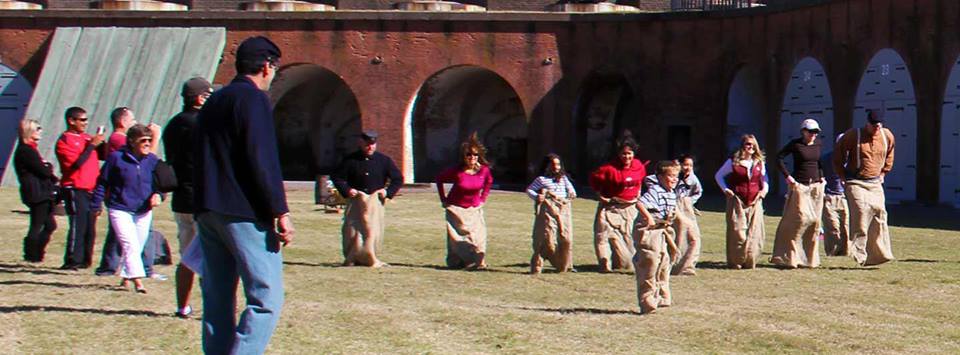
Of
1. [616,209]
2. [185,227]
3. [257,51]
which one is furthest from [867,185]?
[257,51]

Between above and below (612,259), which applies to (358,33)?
above

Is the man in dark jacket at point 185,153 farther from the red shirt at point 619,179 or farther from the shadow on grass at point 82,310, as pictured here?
the red shirt at point 619,179

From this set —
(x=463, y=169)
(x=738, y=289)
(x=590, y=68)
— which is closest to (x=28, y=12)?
(x=590, y=68)

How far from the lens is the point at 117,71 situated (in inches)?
1286

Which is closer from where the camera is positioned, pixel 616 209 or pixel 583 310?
pixel 583 310

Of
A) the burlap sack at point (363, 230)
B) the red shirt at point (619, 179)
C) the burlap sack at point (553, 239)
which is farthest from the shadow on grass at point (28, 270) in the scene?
the red shirt at point (619, 179)

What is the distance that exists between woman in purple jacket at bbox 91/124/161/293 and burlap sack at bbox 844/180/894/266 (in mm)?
6421

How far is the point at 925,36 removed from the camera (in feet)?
83.9

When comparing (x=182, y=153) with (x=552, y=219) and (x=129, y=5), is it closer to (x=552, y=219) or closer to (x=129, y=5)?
(x=552, y=219)

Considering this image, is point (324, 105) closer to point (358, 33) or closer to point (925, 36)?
point (358, 33)

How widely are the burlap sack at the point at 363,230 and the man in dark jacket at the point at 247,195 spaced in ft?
25.4

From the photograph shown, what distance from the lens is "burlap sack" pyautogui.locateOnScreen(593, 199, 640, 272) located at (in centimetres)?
1395

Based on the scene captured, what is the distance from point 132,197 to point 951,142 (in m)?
17.7

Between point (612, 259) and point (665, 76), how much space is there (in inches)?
747
